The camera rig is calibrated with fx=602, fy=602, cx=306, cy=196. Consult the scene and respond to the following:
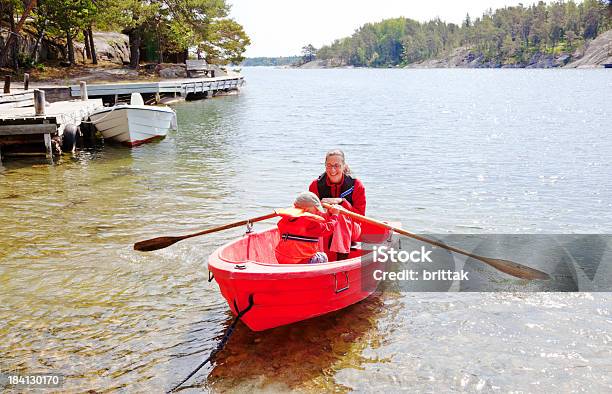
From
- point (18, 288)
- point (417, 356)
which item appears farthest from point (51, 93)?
point (417, 356)

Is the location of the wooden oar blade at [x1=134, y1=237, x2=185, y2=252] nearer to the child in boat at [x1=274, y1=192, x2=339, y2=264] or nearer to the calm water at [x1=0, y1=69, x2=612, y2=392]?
the calm water at [x1=0, y1=69, x2=612, y2=392]

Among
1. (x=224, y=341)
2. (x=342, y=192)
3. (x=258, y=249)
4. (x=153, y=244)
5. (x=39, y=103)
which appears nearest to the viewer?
(x=224, y=341)

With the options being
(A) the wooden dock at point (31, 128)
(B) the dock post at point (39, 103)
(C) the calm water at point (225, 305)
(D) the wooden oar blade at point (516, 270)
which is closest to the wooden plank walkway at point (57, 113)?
(A) the wooden dock at point (31, 128)

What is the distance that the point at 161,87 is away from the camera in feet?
130

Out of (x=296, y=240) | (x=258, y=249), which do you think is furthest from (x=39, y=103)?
(x=296, y=240)

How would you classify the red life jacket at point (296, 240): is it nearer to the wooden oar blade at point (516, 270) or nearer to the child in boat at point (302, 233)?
the child in boat at point (302, 233)

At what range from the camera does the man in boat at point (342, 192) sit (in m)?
7.70

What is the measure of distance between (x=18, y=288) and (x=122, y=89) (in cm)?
2999

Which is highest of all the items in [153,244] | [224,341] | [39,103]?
[39,103]

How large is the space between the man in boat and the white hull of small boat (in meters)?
15.4

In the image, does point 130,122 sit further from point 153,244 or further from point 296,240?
point 296,240

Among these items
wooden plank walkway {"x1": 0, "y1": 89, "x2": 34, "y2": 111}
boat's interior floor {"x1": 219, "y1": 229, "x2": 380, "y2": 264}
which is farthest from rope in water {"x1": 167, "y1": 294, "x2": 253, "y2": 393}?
wooden plank walkway {"x1": 0, "y1": 89, "x2": 34, "y2": 111}

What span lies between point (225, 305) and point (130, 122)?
15.7 m

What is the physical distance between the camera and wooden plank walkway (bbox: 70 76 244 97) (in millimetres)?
35812
